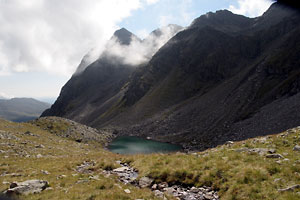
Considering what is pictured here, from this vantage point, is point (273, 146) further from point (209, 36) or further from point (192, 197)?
point (209, 36)

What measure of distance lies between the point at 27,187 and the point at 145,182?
739 cm

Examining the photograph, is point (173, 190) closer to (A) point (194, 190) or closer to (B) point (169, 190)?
(B) point (169, 190)

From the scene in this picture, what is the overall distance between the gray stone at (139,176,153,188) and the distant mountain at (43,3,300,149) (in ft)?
72.7

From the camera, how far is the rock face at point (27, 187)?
11.6 m

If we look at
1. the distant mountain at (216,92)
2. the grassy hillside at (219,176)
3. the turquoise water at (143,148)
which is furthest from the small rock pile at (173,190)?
the turquoise water at (143,148)

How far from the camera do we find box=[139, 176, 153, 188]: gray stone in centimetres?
1350

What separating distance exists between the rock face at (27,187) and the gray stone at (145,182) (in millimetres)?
6224

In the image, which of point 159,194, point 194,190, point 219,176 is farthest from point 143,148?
point 159,194

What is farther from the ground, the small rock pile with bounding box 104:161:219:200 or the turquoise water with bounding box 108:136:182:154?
the small rock pile with bounding box 104:161:219:200

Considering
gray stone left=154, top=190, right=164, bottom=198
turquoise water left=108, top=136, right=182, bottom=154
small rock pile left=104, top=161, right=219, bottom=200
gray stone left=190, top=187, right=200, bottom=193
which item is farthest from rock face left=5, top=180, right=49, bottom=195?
turquoise water left=108, top=136, right=182, bottom=154

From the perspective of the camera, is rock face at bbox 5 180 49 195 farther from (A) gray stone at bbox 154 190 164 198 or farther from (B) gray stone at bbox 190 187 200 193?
(B) gray stone at bbox 190 187 200 193

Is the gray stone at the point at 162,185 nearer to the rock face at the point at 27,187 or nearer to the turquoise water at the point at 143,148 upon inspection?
the rock face at the point at 27,187

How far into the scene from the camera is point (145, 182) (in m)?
13.9

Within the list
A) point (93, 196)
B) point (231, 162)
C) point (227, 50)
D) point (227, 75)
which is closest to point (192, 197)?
point (231, 162)
